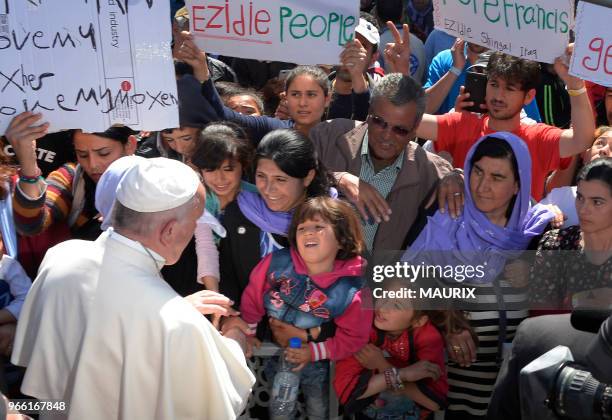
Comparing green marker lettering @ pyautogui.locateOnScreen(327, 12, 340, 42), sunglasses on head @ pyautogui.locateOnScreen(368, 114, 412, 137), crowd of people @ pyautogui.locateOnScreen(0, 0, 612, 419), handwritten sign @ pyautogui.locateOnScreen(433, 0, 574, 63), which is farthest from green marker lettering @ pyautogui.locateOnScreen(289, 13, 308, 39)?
handwritten sign @ pyautogui.locateOnScreen(433, 0, 574, 63)

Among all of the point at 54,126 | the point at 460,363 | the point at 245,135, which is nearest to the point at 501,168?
the point at 460,363

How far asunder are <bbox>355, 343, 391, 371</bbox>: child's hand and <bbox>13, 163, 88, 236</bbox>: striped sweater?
161cm

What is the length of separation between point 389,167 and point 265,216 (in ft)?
2.60

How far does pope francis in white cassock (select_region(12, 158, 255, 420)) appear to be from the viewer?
320cm

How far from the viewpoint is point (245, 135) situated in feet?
15.8

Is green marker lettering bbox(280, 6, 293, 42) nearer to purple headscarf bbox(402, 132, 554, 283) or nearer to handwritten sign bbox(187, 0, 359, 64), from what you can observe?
handwritten sign bbox(187, 0, 359, 64)

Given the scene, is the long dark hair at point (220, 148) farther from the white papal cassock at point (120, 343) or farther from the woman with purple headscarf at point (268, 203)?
the white papal cassock at point (120, 343)

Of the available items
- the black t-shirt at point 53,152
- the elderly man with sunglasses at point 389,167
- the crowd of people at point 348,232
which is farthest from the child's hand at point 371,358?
the black t-shirt at point 53,152

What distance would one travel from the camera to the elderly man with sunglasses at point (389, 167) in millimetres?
4766

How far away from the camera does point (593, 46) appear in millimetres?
4867

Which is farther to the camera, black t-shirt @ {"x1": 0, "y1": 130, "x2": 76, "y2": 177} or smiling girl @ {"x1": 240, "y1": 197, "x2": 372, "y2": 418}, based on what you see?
black t-shirt @ {"x1": 0, "y1": 130, "x2": 76, "y2": 177}

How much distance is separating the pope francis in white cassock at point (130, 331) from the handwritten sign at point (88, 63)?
50.0 inches

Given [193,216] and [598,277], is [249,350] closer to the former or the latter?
[193,216]

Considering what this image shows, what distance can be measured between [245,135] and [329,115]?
3.82 feet
